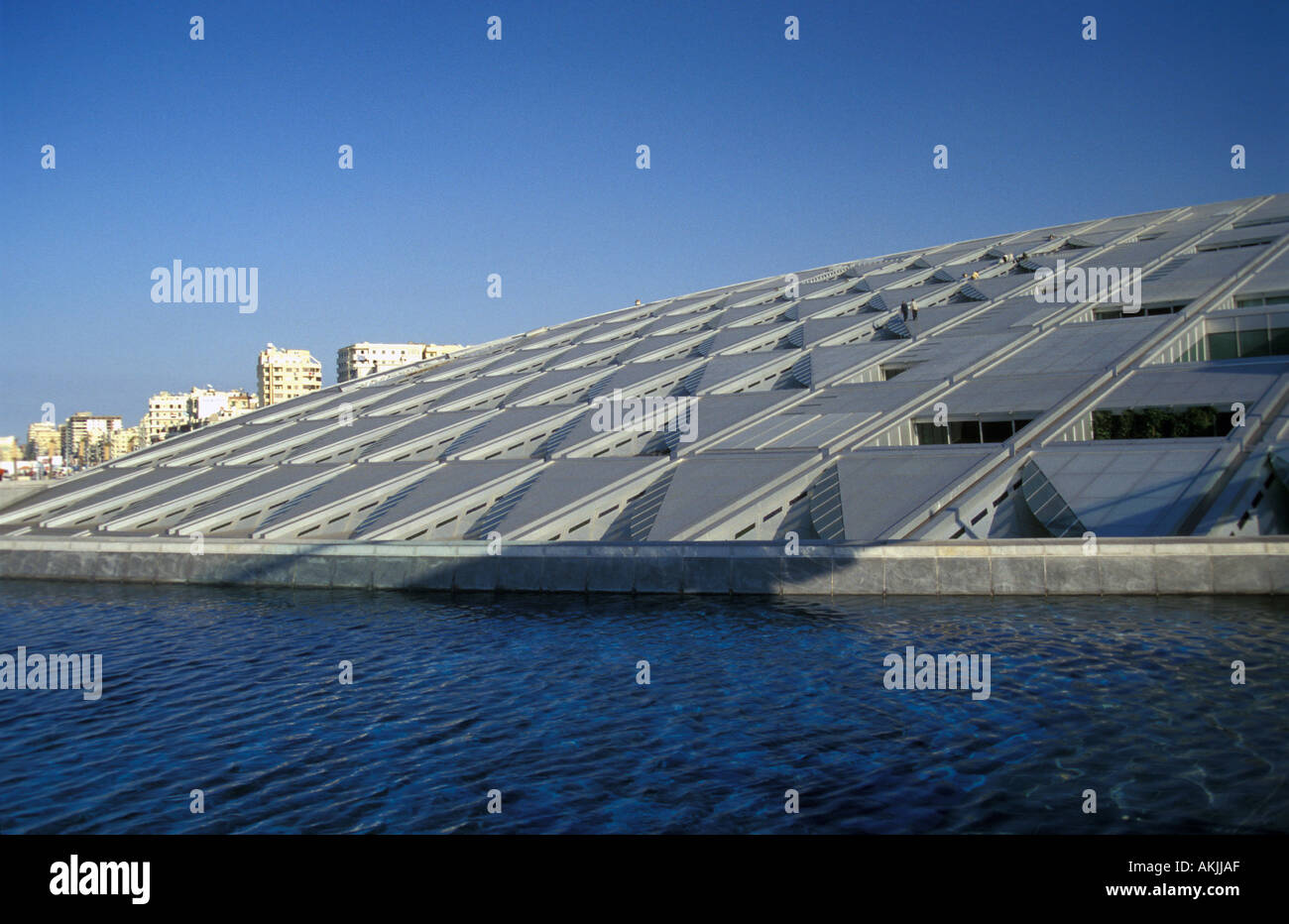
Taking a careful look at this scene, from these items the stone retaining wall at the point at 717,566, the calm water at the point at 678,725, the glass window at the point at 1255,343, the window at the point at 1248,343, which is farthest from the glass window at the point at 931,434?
the glass window at the point at 1255,343

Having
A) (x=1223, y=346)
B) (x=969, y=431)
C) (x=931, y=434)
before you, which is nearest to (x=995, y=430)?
(x=969, y=431)

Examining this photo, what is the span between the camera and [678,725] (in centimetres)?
1108

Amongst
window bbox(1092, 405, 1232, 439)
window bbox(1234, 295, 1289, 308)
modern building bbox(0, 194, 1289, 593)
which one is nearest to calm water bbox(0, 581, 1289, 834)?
modern building bbox(0, 194, 1289, 593)

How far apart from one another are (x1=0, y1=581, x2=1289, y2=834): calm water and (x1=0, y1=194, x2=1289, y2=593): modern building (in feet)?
7.11

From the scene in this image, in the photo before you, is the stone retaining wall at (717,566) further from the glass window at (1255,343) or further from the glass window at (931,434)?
the glass window at (1255,343)

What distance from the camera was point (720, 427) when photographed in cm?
2497

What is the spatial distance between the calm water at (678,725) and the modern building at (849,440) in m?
2.17

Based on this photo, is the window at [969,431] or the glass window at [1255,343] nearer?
the window at [969,431]

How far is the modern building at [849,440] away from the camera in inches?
701

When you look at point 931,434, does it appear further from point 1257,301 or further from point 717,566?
point 1257,301
